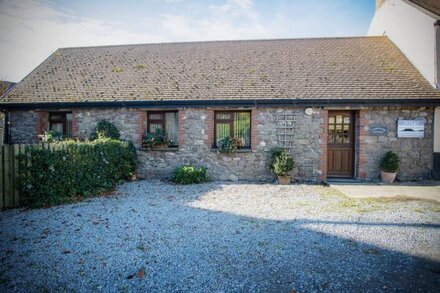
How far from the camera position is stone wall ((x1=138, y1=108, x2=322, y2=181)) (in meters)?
9.40

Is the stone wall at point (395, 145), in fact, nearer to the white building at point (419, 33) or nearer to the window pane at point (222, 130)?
the white building at point (419, 33)

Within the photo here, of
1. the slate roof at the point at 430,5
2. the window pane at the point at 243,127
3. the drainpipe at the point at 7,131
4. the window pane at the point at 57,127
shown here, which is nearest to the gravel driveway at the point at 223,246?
Result: the window pane at the point at 243,127

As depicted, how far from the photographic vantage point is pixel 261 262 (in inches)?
136

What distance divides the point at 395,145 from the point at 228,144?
20.6 feet

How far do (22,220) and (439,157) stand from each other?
510 inches

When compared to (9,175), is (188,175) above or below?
below

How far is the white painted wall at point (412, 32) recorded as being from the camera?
9.37 m

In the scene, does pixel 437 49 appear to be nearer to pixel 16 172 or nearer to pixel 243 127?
pixel 243 127

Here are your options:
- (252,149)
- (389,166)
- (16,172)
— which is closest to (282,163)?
(252,149)

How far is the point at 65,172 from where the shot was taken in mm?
6477

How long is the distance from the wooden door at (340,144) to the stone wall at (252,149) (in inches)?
30.3

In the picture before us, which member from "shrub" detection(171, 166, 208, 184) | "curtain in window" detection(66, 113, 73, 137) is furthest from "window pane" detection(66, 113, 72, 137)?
"shrub" detection(171, 166, 208, 184)

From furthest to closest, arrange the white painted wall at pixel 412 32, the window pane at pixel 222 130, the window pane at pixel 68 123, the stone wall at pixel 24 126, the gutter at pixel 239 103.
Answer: the window pane at pixel 68 123 < the stone wall at pixel 24 126 < the window pane at pixel 222 130 < the white painted wall at pixel 412 32 < the gutter at pixel 239 103

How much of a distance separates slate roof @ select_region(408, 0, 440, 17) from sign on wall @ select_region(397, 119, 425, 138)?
4.20 meters
